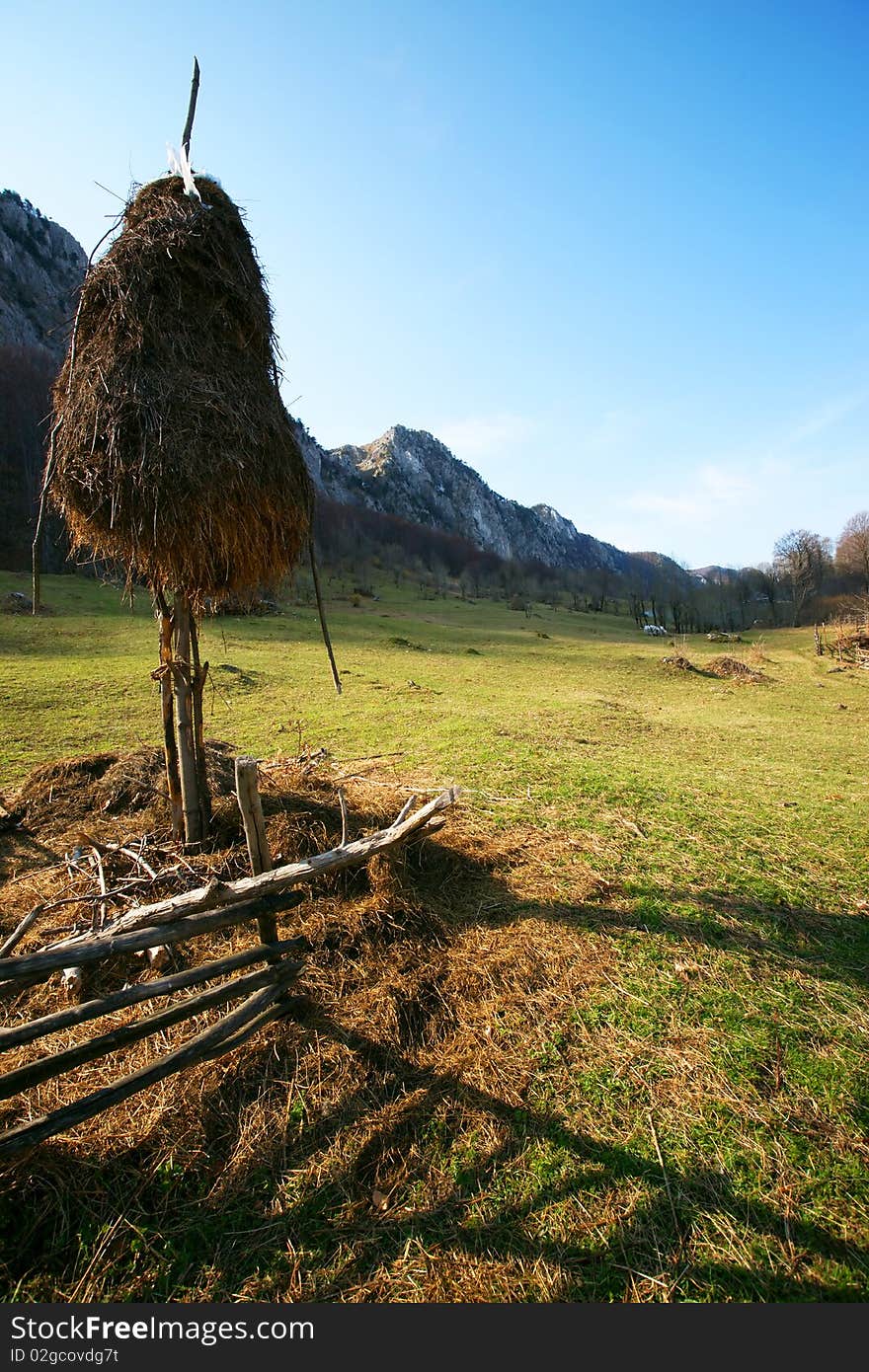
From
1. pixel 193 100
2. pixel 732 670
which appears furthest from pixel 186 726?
pixel 732 670

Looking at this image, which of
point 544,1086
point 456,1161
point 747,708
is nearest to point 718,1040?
point 544,1086

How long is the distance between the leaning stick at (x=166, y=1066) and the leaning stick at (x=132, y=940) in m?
0.61

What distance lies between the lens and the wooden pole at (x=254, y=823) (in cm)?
396

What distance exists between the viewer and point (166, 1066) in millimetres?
3246

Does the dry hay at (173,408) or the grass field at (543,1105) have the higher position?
the dry hay at (173,408)

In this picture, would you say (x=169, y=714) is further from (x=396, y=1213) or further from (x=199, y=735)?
(x=396, y=1213)

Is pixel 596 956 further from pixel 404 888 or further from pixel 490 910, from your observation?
pixel 404 888

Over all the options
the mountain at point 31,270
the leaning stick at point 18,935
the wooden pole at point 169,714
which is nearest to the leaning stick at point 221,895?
the leaning stick at point 18,935

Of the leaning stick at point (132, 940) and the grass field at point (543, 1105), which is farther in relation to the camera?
the leaning stick at point (132, 940)

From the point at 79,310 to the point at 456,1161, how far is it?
6867mm

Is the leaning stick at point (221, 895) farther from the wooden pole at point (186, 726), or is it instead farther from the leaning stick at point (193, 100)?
the leaning stick at point (193, 100)

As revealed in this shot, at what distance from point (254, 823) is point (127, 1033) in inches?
55.2

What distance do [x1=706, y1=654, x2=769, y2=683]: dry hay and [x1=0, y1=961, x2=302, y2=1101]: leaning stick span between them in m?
26.5

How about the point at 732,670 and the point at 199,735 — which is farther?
the point at 732,670
